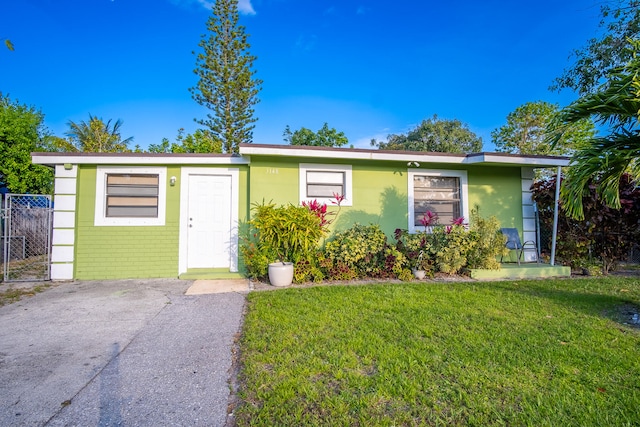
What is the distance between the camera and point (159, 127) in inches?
531

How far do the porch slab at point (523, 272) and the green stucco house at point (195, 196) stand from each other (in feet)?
5.57

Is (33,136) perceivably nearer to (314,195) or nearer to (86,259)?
(86,259)

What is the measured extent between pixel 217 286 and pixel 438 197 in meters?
5.25

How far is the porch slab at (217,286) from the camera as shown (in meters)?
4.97

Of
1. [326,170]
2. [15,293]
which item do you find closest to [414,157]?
[326,170]

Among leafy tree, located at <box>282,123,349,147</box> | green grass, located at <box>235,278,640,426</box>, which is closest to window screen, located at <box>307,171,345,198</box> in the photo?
green grass, located at <box>235,278,640,426</box>

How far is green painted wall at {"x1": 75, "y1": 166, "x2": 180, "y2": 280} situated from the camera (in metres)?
6.00

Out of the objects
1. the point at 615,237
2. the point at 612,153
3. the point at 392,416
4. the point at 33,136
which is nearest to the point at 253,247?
the point at 392,416

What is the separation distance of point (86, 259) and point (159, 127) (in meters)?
9.30

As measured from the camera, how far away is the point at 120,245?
19.9ft

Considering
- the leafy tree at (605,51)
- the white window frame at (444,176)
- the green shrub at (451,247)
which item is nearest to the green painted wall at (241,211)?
the white window frame at (444,176)

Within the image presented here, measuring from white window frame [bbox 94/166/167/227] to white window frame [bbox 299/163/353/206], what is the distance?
2.87m

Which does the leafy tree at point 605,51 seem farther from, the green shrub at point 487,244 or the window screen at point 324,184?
the window screen at point 324,184

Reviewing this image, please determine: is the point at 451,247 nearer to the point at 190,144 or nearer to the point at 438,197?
the point at 438,197
